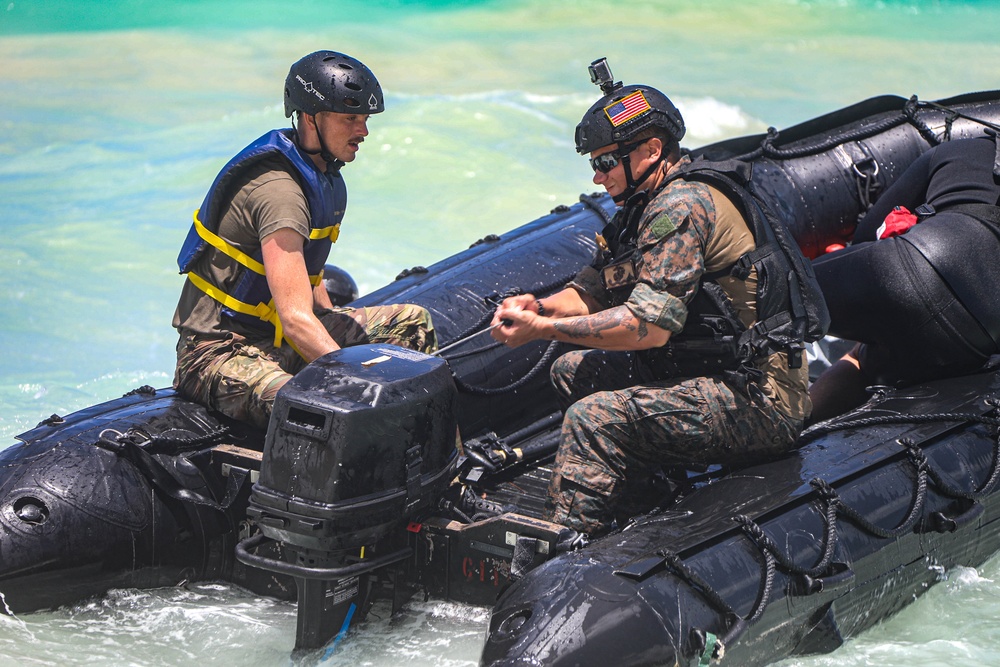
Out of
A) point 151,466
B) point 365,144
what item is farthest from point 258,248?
point 365,144

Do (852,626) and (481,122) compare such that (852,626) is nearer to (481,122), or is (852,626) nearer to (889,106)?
(889,106)

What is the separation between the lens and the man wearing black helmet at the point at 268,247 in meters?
3.56

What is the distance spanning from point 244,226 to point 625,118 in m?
1.17

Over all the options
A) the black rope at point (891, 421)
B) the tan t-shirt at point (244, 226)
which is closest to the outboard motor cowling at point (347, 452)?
the tan t-shirt at point (244, 226)

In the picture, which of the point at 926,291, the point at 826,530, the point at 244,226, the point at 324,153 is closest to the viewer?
the point at 826,530

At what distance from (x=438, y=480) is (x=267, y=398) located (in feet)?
2.07

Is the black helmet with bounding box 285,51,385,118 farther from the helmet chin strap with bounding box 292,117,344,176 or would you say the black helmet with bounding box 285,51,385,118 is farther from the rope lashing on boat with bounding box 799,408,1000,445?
the rope lashing on boat with bounding box 799,408,1000,445

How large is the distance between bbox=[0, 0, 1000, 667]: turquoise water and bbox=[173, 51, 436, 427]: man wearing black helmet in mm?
681

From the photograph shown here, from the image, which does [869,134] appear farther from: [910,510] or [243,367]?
[243,367]

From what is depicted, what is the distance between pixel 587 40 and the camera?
1725cm

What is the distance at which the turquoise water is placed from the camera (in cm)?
352

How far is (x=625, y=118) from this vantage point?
345 centimetres

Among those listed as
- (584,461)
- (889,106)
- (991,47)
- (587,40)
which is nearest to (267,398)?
(584,461)

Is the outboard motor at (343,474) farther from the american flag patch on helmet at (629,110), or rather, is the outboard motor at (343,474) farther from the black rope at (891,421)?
the black rope at (891,421)
